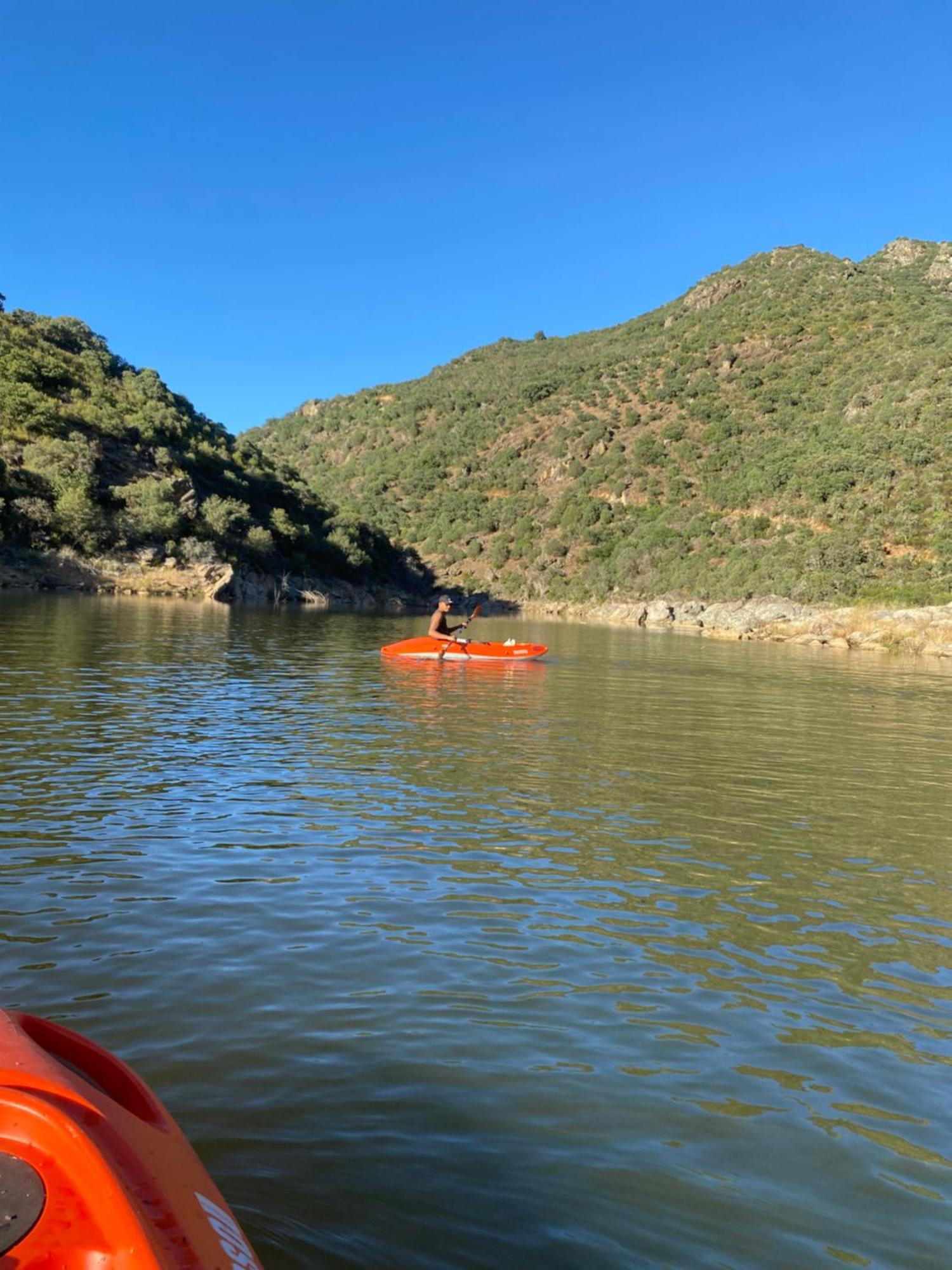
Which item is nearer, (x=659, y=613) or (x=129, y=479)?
(x=129, y=479)

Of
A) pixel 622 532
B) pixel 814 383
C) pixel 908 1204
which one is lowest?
pixel 908 1204

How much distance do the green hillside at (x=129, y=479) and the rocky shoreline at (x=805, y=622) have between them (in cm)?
2556

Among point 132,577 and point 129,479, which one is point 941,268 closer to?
point 129,479

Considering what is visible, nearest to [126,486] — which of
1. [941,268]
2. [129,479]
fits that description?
[129,479]

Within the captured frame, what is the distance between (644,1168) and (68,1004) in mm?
2991

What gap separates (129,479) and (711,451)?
50.3 meters

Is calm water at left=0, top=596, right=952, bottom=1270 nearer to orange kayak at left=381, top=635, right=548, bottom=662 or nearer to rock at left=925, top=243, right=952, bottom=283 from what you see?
orange kayak at left=381, top=635, right=548, bottom=662

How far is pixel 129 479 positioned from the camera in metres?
60.2

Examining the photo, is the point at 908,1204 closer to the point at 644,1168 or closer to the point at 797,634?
the point at 644,1168

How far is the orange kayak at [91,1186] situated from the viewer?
1761 mm

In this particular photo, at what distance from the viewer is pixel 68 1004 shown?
4703 millimetres

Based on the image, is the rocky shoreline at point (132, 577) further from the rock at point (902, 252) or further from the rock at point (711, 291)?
the rock at point (902, 252)

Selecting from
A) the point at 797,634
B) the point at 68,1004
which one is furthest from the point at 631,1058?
the point at 797,634

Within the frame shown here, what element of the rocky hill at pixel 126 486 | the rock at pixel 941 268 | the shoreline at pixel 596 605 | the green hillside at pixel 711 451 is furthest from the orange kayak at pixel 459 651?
the rock at pixel 941 268
